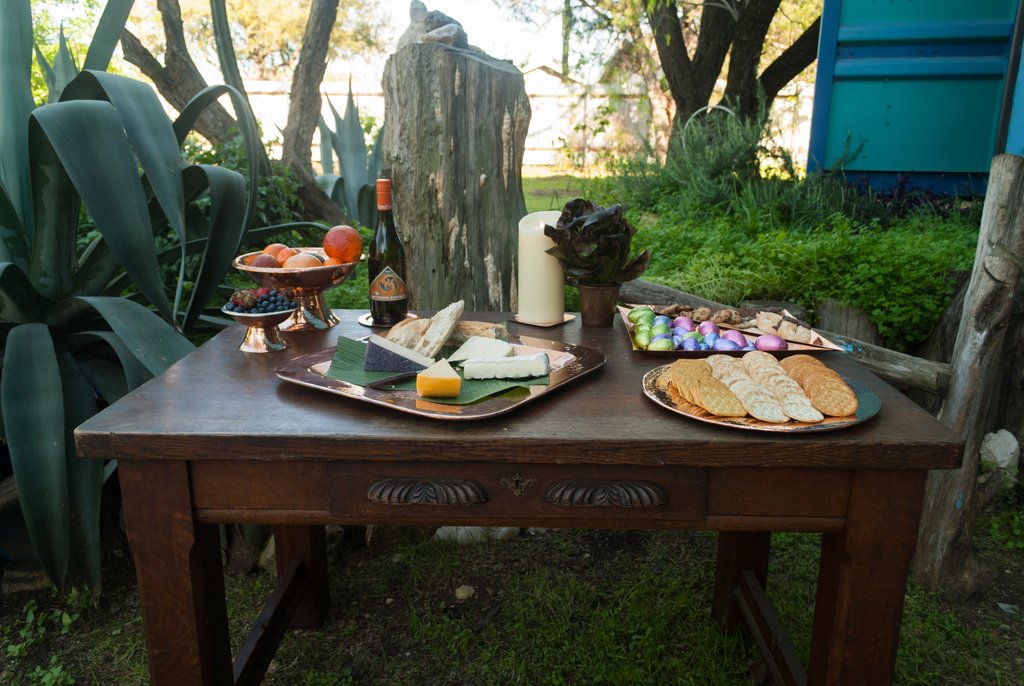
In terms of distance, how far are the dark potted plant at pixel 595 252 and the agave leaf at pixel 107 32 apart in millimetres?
1516

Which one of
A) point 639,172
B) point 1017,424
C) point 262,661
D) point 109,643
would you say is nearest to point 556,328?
point 262,661

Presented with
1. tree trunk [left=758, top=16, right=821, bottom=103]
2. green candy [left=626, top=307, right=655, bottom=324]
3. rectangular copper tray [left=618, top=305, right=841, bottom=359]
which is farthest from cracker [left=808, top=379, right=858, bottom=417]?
tree trunk [left=758, top=16, right=821, bottom=103]

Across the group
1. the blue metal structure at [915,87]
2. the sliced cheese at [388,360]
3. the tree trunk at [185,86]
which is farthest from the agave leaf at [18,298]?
the blue metal structure at [915,87]

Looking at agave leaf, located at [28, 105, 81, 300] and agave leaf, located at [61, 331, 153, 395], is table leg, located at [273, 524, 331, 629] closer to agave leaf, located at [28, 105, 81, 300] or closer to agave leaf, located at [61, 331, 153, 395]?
agave leaf, located at [61, 331, 153, 395]

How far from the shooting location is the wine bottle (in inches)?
68.6

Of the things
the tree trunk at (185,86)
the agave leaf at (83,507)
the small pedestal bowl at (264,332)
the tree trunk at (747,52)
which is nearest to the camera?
the small pedestal bowl at (264,332)

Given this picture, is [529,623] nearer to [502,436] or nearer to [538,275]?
[538,275]

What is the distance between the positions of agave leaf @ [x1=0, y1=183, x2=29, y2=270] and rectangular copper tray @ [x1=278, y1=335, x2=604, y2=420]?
121 cm

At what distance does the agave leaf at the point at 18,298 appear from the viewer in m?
1.88

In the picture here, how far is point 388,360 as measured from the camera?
4.39ft

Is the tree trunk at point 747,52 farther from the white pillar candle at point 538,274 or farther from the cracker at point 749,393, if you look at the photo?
the cracker at point 749,393

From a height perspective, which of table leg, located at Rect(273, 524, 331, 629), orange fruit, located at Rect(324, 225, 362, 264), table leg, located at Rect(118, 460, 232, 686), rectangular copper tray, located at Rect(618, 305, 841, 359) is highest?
orange fruit, located at Rect(324, 225, 362, 264)

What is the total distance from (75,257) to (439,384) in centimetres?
159

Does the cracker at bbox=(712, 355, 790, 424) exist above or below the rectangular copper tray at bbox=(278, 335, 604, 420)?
above
